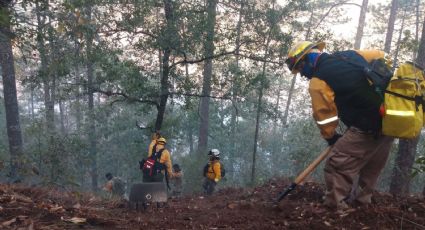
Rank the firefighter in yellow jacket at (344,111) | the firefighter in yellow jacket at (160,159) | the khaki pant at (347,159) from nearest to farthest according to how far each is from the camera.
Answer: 1. the firefighter in yellow jacket at (344,111)
2. the khaki pant at (347,159)
3. the firefighter in yellow jacket at (160,159)

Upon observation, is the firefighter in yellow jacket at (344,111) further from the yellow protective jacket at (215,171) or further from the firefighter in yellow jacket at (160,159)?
the yellow protective jacket at (215,171)

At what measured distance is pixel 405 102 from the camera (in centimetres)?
397

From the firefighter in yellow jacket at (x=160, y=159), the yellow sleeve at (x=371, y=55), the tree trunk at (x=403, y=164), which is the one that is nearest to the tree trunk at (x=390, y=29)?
the firefighter in yellow jacket at (x=160, y=159)

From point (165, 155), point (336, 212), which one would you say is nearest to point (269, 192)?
point (336, 212)

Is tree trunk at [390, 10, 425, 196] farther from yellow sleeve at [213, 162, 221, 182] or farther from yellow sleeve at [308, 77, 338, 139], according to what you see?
yellow sleeve at [213, 162, 221, 182]

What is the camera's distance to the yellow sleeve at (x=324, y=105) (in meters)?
4.27

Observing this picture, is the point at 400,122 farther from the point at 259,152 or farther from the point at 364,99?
the point at 259,152

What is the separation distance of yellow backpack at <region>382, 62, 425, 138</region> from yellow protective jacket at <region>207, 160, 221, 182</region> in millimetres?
7900

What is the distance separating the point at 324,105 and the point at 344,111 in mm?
352

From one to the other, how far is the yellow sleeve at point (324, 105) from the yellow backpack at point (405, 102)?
531mm

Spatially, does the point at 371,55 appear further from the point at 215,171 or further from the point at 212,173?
the point at 212,173

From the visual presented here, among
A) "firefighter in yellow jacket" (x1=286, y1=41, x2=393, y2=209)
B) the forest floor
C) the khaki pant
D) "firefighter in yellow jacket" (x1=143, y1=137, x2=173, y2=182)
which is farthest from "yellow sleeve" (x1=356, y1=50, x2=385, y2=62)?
"firefighter in yellow jacket" (x1=143, y1=137, x2=173, y2=182)

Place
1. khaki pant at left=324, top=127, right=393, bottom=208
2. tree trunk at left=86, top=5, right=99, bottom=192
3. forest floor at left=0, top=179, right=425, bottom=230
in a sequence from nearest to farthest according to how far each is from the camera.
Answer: forest floor at left=0, top=179, right=425, bottom=230, khaki pant at left=324, top=127, right=393, bottom=208, tree trunk at left=86, top=5, right=99, bottom=192

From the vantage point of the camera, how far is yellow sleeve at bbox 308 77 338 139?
4.27 m
